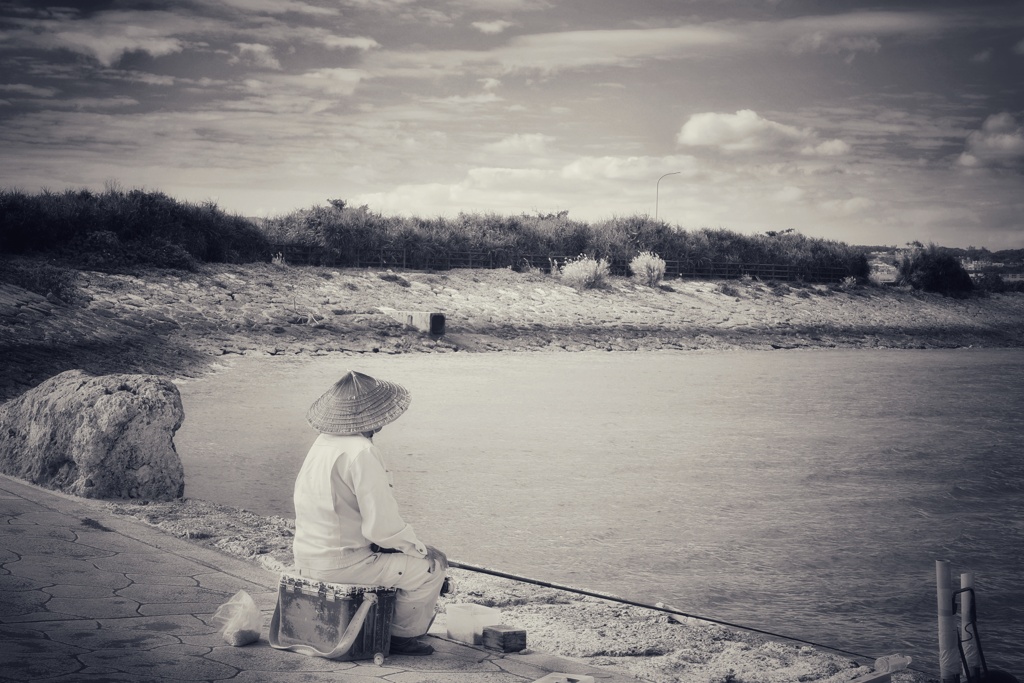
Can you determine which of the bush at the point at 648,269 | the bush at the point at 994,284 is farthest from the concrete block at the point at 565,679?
the bush at the point at 994,284

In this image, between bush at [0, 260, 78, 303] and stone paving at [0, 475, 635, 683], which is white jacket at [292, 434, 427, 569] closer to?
stone paving at [0, 475, 635, 683]

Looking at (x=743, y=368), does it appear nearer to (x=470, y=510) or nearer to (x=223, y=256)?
(x=223, y=256)

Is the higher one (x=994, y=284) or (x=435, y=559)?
(x=994, y=284)

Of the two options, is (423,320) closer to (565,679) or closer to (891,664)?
(891,664)

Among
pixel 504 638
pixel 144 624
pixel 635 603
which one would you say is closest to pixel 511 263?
pixel 635 603

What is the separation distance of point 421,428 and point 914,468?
641 centimetres

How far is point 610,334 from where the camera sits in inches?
1216

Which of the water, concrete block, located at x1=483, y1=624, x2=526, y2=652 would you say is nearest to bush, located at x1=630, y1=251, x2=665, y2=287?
the water

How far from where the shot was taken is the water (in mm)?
7617

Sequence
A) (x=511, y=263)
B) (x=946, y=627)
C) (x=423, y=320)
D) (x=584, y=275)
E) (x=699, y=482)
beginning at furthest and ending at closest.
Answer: (x=511, y=263) → (x=584, y=275) → (x=423, y=320) → (x=699, y=482) → (x=946, y=627)

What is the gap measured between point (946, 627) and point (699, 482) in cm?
684

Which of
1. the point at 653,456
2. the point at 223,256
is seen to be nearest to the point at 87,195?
the point at 223,256

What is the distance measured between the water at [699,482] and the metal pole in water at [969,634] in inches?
42.6

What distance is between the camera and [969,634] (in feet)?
16.7
